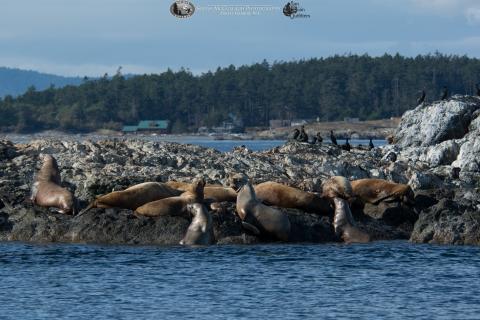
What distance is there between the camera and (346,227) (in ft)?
88.0

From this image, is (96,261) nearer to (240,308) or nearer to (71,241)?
(71,241)

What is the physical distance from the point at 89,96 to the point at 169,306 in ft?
569

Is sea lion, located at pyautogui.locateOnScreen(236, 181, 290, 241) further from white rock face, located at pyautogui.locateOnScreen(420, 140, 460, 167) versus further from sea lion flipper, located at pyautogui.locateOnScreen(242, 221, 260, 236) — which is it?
white rock face, located at pyautogui.locateOnScreen(420, 140, 460, 167)

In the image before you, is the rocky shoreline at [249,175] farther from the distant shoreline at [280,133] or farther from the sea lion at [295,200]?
the distant shoreline at [280,133]

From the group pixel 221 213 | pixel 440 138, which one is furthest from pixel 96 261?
pixel 440 138

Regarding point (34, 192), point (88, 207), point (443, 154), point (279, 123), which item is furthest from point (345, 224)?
point (279, 123)

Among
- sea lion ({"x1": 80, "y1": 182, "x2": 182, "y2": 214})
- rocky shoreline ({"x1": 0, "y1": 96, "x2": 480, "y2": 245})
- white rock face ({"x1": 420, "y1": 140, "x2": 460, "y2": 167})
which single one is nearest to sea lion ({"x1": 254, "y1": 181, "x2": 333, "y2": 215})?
rocky shoreline ({"x1": 0, "y1": 96, "x2": 480, "y2": 245})

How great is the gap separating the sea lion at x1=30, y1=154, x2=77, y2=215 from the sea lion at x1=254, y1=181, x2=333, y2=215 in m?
4.30

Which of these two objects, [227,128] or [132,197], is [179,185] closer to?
[132,197]

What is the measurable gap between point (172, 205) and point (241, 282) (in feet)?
15.6

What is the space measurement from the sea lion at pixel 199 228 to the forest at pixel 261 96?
15079cm

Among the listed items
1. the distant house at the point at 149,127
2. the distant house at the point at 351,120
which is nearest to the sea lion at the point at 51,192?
the distant house at the point at 149,127

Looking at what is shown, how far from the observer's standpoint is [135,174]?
100.0 ft

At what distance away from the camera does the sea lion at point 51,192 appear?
2698 cm
